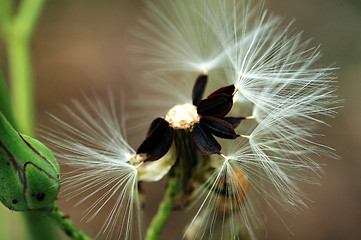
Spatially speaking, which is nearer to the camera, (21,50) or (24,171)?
(24,171)

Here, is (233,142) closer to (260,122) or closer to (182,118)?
(260,122)

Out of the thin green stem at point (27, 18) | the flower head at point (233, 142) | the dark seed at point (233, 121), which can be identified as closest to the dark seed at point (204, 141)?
the flower head at point (233, 142)

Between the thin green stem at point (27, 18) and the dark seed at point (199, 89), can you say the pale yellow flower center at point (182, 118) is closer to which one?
the dark seed at point (199, 89)

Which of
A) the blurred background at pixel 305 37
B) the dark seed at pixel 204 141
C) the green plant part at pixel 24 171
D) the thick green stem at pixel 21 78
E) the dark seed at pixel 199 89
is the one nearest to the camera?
the green plant part at pixel 24 171

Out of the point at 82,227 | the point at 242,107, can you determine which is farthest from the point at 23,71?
the point at 82,227

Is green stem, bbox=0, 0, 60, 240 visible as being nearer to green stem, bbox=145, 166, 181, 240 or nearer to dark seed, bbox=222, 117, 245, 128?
green stem, bbox=145, 166, 181, 240

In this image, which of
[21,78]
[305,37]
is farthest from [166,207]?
[305,37]
